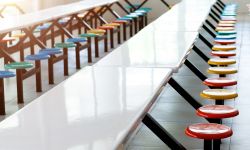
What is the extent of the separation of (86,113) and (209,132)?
2.40ft

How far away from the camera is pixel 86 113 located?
253 centimetres

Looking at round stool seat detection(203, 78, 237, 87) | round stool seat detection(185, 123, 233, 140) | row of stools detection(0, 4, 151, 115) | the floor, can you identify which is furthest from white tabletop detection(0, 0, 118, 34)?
round stool seat detection(185, 123, 233, 140)

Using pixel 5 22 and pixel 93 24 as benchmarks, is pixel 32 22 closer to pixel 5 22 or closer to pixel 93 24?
pixel 5 22

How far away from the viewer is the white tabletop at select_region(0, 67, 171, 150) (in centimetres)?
210

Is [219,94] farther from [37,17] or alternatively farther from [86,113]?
[37,17]

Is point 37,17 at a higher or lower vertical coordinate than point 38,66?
higher

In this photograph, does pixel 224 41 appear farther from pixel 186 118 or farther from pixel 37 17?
pixel 37 17

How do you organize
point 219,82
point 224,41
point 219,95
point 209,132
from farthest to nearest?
point 224,41
point 219,82
point 219,95
point 209,132

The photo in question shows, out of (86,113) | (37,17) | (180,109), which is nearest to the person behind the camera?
(86,113)

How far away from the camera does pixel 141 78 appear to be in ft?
10.9

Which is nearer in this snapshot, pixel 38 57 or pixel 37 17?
pixel 38 57

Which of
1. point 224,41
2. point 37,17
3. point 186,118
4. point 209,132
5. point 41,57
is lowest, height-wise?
point 186,118

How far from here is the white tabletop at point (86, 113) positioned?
210 centimetres

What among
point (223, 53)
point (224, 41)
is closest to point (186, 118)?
point (223, 53)
